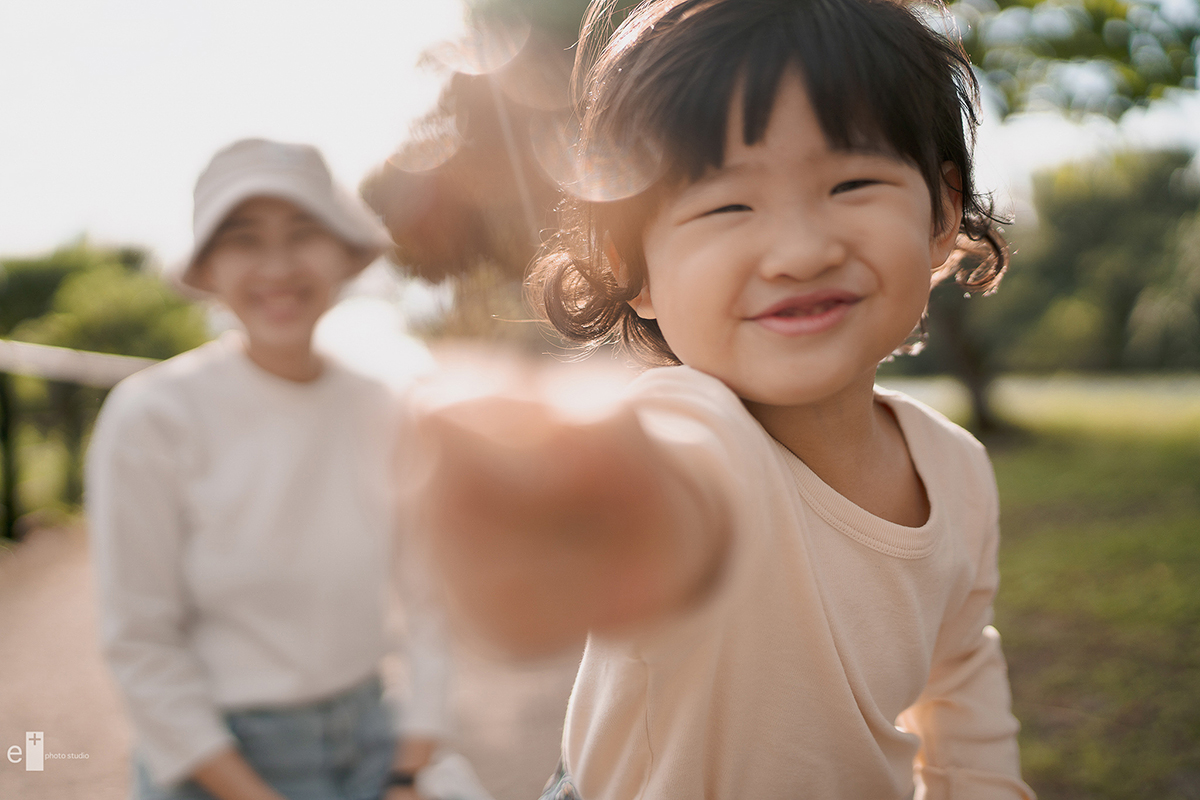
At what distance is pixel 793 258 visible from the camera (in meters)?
0.83

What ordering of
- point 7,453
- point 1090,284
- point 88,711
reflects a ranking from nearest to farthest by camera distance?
point 88,711
point 7,453
point 1090,284

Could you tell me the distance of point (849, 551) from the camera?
0.97 metres

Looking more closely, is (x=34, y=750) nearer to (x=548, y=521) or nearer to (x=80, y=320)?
(x=548, y=521)

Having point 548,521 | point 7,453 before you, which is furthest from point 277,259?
point 7,453

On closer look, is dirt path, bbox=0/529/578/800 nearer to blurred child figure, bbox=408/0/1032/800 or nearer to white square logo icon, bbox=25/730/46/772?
white square logo icon, bbox=25/730/46/772

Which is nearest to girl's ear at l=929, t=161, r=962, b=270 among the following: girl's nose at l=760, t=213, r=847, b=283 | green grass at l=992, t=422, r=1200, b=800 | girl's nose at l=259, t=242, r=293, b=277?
girl's nose at l=760, t=213, r=847, b=283

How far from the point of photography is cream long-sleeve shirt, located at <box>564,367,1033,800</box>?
74 cm

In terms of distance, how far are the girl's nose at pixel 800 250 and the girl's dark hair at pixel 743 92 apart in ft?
0.32

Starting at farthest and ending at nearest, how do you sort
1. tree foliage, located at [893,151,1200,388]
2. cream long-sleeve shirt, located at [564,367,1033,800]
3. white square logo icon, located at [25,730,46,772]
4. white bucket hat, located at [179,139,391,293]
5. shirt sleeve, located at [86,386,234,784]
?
tree foliage, located at [893,151,1200,388]
white square logo icon, located at [25,730,46,772]
white bucket hat, located at [179,139,391,293]
shirt sleeve, located at [86,386,234,784]
cream long-sleeve shirt, located at [564,367,1033,800]

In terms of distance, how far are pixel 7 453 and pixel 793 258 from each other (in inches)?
241

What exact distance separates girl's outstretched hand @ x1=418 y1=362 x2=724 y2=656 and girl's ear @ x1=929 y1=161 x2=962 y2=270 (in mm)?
794

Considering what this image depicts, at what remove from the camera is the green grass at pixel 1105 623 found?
2.46 metres

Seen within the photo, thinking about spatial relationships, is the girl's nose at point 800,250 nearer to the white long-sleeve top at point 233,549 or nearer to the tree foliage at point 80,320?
the white long-sleeve top at point 233,549
